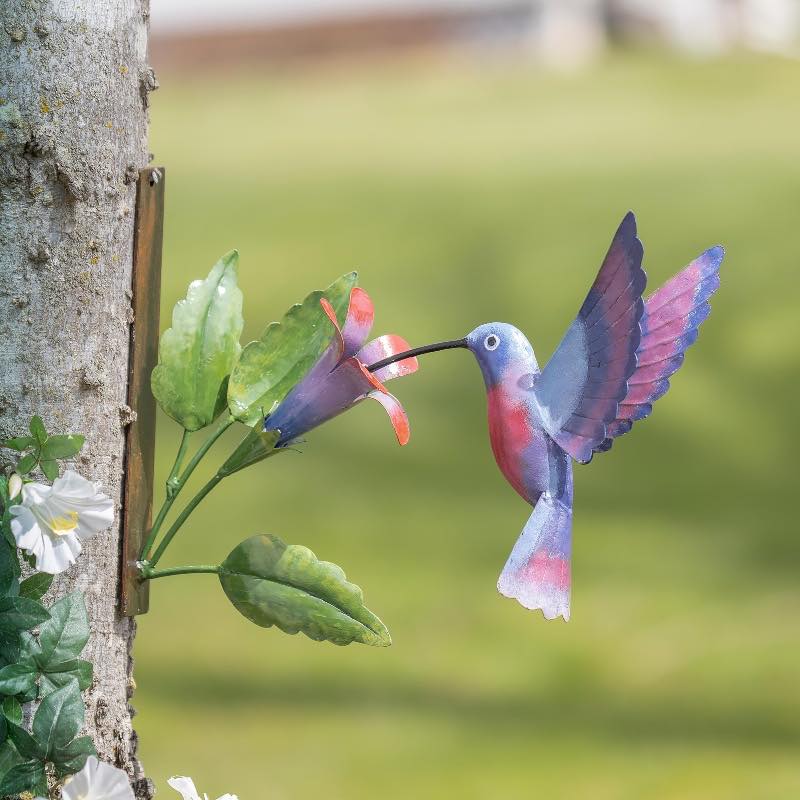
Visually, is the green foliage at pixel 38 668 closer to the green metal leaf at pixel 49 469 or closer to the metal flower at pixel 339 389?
the green metal leaf at pixel 49 469

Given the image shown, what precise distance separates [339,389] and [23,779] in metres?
0.40

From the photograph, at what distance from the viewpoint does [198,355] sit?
105 centimetres

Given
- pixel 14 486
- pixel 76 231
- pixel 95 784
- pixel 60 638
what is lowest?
pixel 95 784

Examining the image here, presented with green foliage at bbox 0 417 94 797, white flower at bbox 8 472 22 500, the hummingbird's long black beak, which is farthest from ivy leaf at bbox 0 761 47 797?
the hummingbird's long black beak

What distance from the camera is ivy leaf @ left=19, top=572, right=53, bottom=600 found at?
3.07 ft

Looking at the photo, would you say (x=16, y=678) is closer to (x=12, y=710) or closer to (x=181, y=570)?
(x=12, y=710)

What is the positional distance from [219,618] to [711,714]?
1438mm

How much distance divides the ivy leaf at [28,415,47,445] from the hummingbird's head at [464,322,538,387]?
14.1 inches

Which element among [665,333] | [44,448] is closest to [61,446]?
[44,448]

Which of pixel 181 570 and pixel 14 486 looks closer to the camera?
pixel 14 486

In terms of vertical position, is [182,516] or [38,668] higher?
[182,516]

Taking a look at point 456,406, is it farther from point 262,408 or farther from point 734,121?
point 262,408

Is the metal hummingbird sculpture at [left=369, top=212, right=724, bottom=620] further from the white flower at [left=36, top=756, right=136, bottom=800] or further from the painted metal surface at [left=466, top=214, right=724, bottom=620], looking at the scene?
the white flower at [left=36, top=756, right=136, bottom=800]

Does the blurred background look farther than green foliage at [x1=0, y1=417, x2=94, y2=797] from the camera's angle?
Yes
